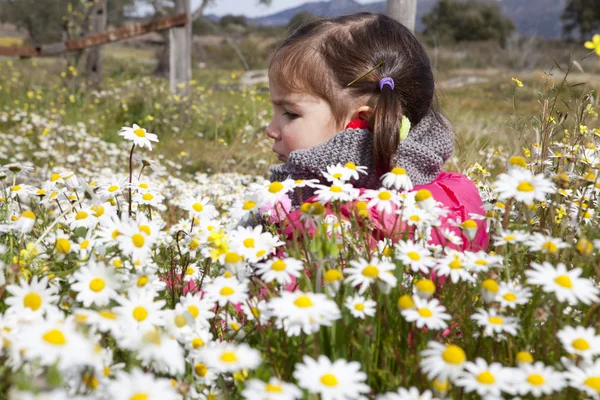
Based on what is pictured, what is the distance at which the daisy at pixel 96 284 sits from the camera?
3.95ft

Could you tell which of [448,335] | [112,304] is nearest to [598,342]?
[448,335]

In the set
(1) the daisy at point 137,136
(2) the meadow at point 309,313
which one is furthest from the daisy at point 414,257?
(1) the daisy at point 137,136

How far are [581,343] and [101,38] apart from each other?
7.33 metres

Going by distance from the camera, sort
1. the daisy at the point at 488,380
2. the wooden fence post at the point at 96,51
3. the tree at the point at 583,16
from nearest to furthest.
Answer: the daisy at the point at 488,380 → the wooden fence post at the point at 96,51 → the tree at the point at 583,16

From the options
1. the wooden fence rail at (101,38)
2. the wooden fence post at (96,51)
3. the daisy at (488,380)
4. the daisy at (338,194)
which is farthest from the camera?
the wooden fence post at (96,51)

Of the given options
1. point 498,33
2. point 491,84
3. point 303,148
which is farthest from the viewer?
point 498,33

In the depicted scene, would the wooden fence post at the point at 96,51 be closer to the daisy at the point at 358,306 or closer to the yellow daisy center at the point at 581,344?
the daisy at the point at 358,306

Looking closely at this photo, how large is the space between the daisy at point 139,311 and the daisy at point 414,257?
55cm

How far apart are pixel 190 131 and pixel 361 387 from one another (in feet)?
20.9

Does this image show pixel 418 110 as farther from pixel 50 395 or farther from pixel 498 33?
pixel 498 33

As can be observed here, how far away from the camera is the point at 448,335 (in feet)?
4.80

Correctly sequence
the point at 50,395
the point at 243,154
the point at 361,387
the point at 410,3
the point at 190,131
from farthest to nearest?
the point at 190,131 < the point at 243,154 < the point at 410,3 < the point at 361,387 < the point at 50,395

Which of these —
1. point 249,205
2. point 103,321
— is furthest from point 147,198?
point 103,321

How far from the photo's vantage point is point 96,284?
1.22 m
